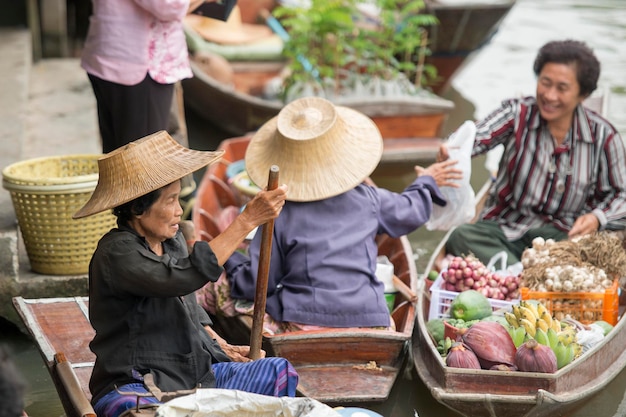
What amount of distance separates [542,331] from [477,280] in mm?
657

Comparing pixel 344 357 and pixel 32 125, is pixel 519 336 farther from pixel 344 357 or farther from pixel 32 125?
pixel 32 125

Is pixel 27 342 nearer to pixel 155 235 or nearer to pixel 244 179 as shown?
pixel 244 179

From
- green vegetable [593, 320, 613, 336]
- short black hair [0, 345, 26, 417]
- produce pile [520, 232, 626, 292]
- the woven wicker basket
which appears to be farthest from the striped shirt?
short black hair [0, 345, 26, 417]

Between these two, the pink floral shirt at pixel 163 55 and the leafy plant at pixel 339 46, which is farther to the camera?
the leafy plant at pixel 339 46

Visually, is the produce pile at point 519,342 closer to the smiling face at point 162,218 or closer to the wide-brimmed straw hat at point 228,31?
the smiling face at point 162,218

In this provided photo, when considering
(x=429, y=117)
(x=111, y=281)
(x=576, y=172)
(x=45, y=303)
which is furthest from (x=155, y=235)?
(x=429, y=117)

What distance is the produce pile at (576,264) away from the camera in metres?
4.11

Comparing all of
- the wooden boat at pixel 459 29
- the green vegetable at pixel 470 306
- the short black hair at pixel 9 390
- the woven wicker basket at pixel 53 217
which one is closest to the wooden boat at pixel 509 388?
the green vegetable at pixel 470 306

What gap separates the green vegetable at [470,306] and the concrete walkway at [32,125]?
175cm

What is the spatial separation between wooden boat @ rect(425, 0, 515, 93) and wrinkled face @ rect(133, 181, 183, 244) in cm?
575

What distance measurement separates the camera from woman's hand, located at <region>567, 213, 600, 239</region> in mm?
4570

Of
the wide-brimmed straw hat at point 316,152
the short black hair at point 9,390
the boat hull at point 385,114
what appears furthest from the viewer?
the boat hull at point 385,114

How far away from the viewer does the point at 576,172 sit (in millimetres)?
4703

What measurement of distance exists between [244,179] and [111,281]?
2586mm
